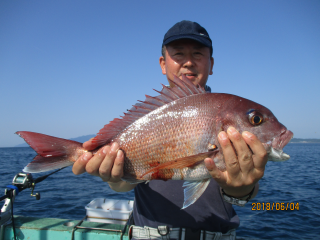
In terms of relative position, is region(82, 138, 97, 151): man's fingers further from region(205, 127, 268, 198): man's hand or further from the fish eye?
the fish eye

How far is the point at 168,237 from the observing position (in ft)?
7.89

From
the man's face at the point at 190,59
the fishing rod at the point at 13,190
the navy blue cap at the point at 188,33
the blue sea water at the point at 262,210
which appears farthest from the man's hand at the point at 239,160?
the blue sea water at the point at 262,210

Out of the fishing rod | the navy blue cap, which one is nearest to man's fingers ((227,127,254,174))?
the navy blue cap

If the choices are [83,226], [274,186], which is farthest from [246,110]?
[274,186]

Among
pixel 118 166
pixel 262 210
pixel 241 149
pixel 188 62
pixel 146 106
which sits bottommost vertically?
pixel 262 210

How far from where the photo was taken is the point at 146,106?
7.32 ft

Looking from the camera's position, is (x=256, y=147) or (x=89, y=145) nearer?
(x=256, y=147)

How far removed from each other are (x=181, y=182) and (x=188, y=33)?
6.84 feet

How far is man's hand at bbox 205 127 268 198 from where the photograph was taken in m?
1.84

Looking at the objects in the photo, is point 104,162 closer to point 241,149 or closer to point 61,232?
point 241,149

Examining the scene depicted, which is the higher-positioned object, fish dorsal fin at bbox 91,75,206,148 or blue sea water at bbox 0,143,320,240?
fish dorsal fin at bbox 91,75,206,148

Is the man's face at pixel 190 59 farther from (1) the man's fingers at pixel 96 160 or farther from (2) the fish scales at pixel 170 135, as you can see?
(1) the man's fingers at pixel 96 160

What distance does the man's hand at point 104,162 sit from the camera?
210 centimetres

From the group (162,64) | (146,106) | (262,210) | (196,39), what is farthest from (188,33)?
(262,210)
